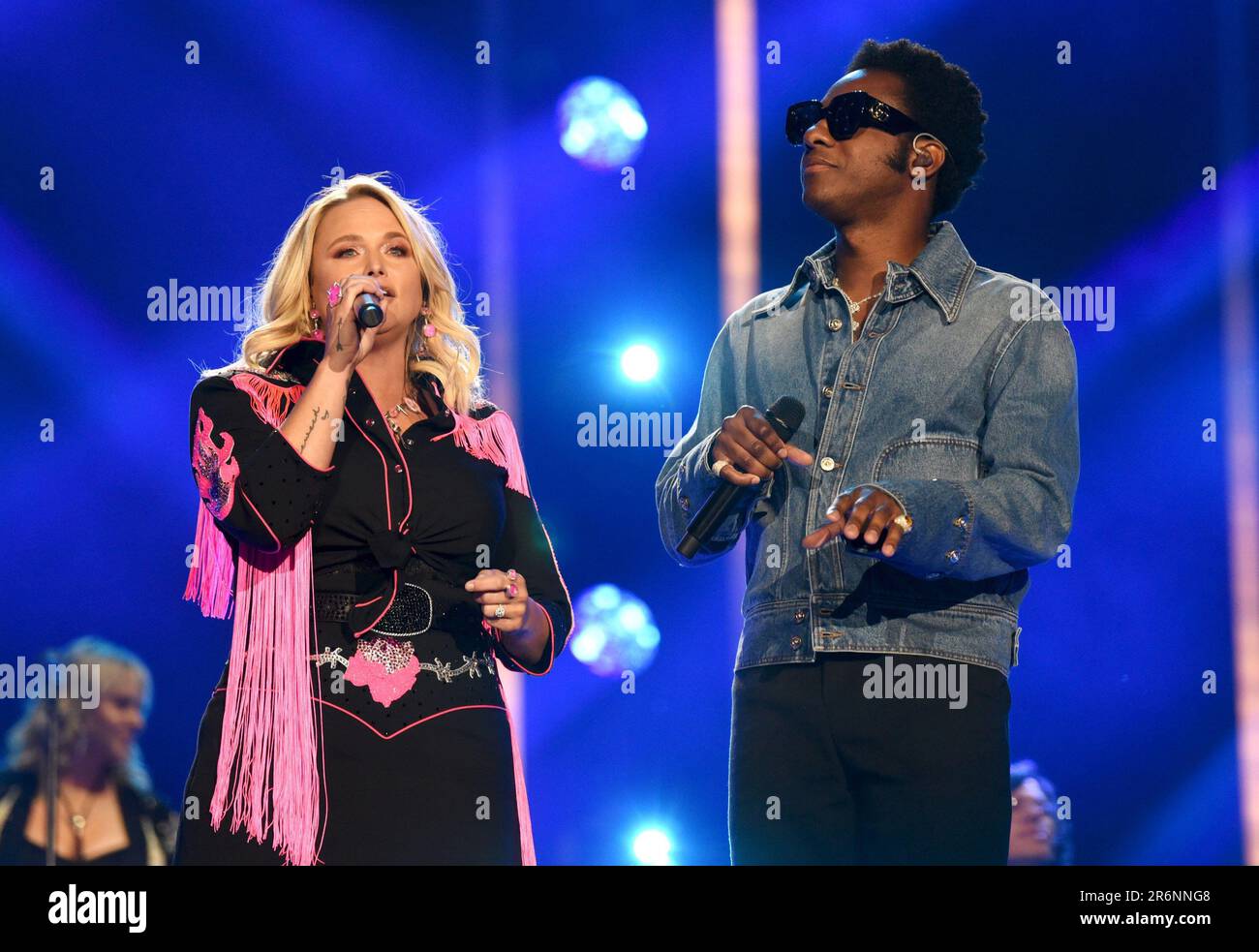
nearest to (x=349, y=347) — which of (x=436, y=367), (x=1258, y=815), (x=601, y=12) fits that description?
(x=436, y=367)

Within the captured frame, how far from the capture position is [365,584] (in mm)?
2523

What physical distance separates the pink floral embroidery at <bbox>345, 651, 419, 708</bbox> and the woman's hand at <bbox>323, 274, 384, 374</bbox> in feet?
1.60

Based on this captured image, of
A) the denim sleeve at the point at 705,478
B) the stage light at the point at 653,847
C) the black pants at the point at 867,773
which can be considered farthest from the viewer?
the stage light at the point at 653,847

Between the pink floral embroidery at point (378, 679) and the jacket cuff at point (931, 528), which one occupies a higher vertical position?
the jacket cuff at point (931, 528)

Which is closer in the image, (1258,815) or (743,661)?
(743,661)

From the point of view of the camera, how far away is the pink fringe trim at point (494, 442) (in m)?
2.76

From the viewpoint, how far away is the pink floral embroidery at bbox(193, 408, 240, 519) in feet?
7.98

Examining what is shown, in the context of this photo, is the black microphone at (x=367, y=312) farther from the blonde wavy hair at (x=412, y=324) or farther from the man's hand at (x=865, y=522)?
the man's hand at (x=865, y=522)

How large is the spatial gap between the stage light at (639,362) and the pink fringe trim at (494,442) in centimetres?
116

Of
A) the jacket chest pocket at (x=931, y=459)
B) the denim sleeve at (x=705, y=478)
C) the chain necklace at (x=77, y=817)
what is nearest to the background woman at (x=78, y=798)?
the chain necklace at (x=77, y=817)

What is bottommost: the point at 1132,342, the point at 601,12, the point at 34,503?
the point at 34,503

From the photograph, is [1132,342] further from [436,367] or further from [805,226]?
[436,367]

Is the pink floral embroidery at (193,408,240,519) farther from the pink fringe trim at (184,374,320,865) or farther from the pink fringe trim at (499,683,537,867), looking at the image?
the pink fringe trim at (499,683,537,867)

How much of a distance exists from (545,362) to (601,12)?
0.93 meters
